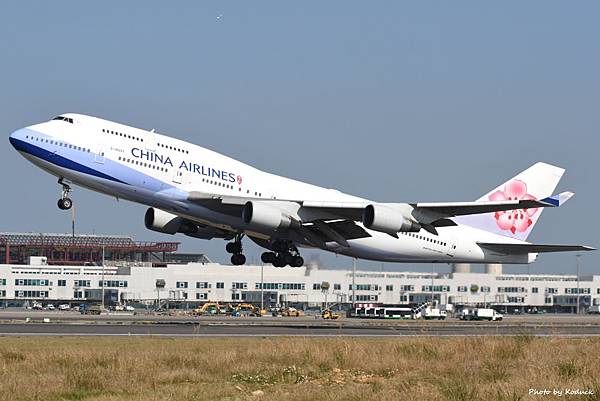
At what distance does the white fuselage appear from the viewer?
48.0 meters

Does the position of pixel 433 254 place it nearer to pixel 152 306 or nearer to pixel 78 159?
pixel 78 159

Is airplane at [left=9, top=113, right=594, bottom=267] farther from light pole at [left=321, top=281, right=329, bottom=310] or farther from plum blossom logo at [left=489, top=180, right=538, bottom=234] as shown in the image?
light pole at [left=321, top=281, right=329, bottom=310]

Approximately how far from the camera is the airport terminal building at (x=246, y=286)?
469 ft

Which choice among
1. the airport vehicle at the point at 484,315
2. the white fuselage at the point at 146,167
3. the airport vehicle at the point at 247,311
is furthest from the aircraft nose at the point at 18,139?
the airport vehicle at the point at 247,311

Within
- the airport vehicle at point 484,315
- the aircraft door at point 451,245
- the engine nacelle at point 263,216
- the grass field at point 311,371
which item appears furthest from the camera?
the airport vehicle at point 484,315

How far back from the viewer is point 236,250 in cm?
5962

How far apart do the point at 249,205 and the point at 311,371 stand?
23483 mm

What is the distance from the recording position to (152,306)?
134m

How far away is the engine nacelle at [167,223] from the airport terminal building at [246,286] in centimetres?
8081

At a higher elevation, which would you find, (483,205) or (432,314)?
(483,205)

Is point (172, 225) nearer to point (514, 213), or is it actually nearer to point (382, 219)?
point (382, 219)

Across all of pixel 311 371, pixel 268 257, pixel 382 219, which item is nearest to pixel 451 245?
pixel 268 257

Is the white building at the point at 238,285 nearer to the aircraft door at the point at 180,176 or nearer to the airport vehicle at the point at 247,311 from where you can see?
the airport vehicle at the point at 247,311

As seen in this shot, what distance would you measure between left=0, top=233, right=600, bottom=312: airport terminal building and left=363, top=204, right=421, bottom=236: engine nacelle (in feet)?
280
